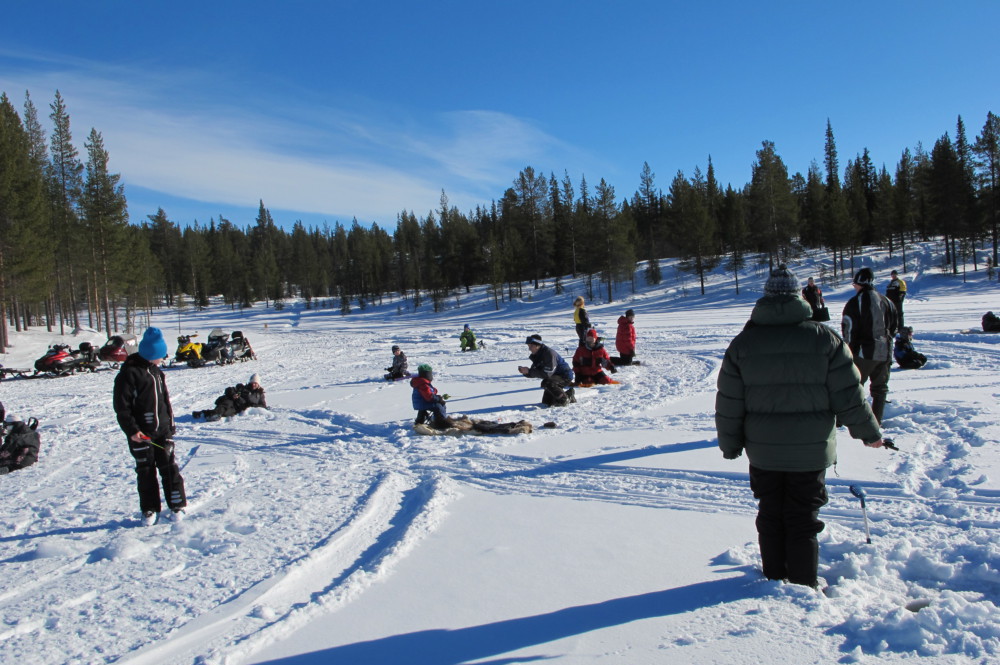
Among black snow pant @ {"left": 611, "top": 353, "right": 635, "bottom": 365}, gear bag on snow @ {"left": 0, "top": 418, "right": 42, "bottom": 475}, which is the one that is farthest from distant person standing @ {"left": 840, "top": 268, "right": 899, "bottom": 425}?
gear bag on snow @ {"left": 0, "top": 418, "right": 42, "bottom": 475}

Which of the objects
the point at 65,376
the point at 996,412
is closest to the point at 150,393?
the point at 996,412

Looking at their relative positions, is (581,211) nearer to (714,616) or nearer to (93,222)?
(93,222)

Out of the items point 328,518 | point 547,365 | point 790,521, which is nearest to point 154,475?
point 328,518

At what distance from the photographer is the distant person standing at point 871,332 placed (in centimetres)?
622

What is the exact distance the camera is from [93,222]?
118ft

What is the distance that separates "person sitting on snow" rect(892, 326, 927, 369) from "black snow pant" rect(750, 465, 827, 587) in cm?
930

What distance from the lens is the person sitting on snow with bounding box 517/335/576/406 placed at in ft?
30.3

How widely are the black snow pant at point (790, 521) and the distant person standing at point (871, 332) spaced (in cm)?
388

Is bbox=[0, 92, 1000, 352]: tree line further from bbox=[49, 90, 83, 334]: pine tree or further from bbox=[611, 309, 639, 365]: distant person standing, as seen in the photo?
bbox=[611, 309, 639, 365]: distant person standing

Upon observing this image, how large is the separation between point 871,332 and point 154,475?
7.12 metres

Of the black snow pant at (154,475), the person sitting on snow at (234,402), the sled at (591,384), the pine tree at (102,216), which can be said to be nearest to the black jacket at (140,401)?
the black snow pant at (154,475)

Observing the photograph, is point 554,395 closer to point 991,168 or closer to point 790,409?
point 790,409

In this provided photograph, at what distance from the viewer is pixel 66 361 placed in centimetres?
1877

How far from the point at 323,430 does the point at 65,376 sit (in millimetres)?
14663
